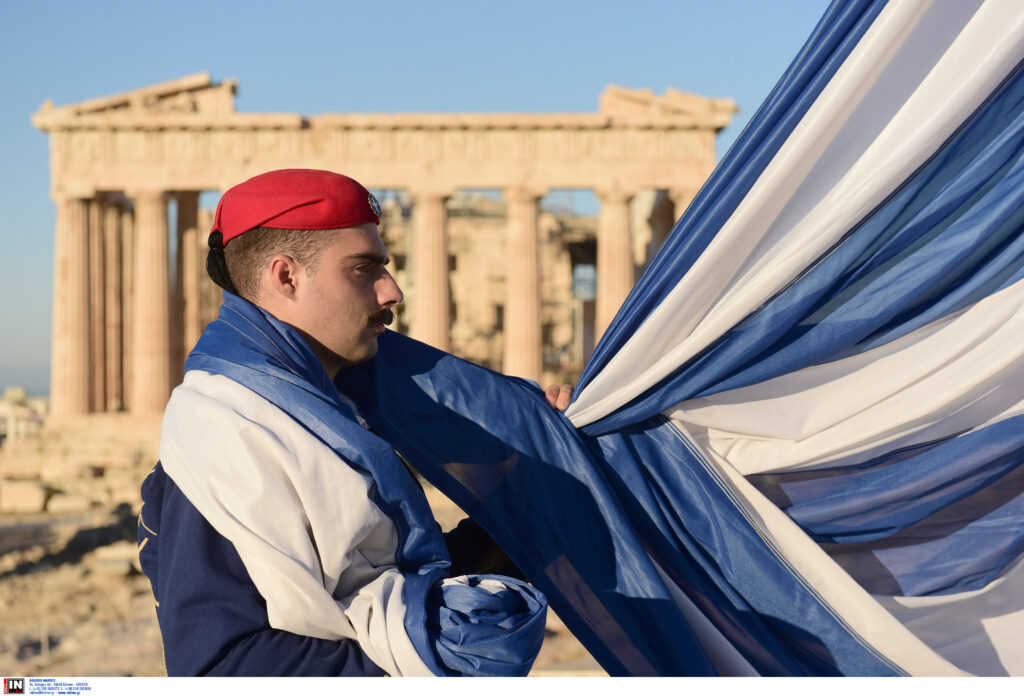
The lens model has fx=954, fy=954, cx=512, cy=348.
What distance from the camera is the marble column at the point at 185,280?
28.1 metres

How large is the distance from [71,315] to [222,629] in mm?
27466

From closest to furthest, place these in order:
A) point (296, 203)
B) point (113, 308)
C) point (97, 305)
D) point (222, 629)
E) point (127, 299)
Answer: point (222, 629)
point (296, 203)
point (97, 305)
point (113, 308)
point (127, 299)

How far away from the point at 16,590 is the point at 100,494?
7.31 metres

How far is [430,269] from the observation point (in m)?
26.8

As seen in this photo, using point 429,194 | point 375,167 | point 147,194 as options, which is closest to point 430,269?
point 429,194

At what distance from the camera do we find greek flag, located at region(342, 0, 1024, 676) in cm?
238

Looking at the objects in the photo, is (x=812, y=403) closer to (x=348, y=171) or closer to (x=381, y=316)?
(x=381, y=316)

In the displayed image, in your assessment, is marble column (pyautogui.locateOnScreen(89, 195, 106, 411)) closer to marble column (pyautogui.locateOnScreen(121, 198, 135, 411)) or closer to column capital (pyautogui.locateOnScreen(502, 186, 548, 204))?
marble column (pyautogui.locateOnScreen(121, 198, 135, 411))

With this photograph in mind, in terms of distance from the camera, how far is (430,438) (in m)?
2.47

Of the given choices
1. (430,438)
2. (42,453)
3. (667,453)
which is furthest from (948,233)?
(42,453)

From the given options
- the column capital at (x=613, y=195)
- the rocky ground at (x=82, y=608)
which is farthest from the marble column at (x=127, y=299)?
the column capital at (x=613, y=195)

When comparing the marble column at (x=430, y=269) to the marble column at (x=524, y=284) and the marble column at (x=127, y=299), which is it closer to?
the marble column at (x=524, y=284)
